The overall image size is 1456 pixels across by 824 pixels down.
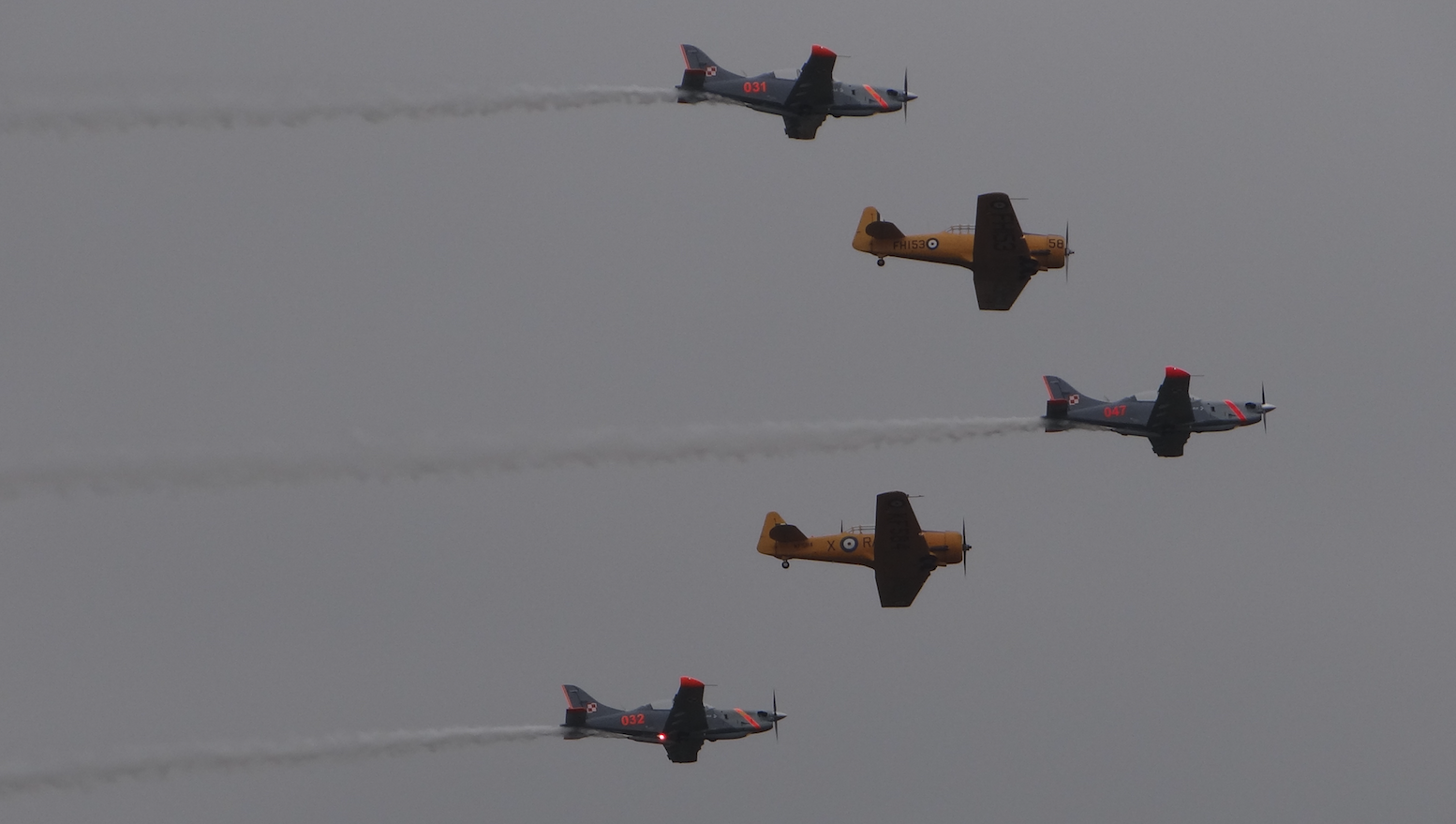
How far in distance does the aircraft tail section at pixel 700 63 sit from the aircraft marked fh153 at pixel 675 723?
18.0m

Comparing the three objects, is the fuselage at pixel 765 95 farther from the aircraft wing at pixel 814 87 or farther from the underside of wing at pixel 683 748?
the underside of wing at pixel 683 748

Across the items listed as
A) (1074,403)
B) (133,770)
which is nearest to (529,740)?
(133,770)

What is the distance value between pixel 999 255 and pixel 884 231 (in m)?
3.74

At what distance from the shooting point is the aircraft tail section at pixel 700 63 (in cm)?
6425

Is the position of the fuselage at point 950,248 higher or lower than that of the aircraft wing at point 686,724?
higher

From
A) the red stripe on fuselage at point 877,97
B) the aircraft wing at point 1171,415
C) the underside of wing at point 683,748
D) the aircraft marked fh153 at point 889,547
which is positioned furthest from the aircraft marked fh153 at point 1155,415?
the underside of wing at point 683,748

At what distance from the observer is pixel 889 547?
6412 cm

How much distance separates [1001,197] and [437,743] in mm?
22704

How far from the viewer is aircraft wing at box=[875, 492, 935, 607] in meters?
63.4

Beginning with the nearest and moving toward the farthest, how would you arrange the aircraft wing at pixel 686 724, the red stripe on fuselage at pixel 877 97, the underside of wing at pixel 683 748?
1. the red stripe on fuselage at pixel 877 97
2. the aircraft wing at pixel 686 724
3. the underside of wing at pixel 683 748

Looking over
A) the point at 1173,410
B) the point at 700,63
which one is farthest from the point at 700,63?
the point at 1173,410

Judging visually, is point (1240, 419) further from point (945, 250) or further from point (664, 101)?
point (664, 101)

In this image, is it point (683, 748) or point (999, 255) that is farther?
point (683, 748)

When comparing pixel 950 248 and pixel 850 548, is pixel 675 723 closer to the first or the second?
pixel 850 548
